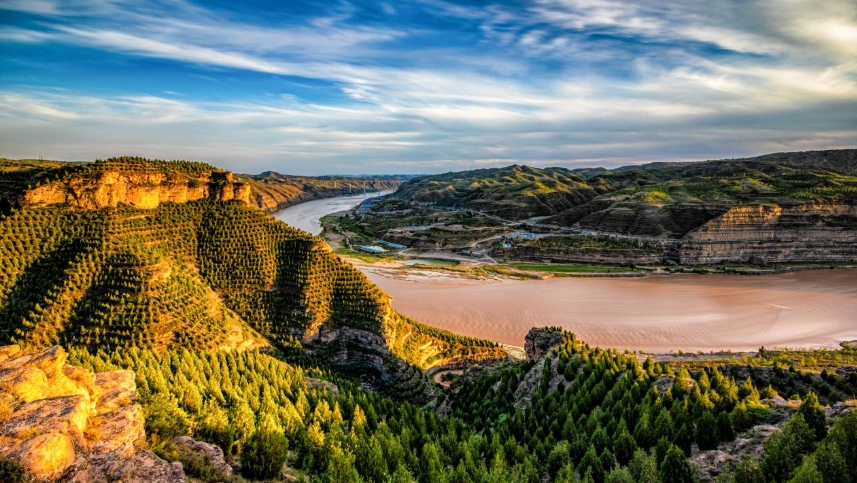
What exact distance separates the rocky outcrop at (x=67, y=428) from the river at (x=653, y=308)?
49.8m

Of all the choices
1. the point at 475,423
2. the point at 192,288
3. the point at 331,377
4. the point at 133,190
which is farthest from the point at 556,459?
the point at 133,190

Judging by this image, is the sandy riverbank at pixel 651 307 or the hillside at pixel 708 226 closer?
the sandy riverbank at pixel 651 307

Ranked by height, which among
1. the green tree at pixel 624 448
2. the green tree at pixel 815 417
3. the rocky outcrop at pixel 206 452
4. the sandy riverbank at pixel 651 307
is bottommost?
the sandy riverbank at pixel 651 307

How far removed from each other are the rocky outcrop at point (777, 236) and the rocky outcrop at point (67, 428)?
11832cm

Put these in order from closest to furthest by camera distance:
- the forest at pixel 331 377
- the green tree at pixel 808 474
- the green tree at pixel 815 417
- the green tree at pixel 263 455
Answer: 1. the green tree at pixel 808 474
2. the green tree at pixel 263 455
3. the forest at pixel 331 377
4. the green tree at pixel 815 417

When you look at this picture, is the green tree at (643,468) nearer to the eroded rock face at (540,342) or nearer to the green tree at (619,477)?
the green tree at (619,477)

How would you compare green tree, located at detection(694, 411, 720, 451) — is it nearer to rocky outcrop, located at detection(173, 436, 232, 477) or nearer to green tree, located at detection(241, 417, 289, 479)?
green tree, located at detection(241, 417, 289, 479)

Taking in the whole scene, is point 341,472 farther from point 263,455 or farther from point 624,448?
point 624,448

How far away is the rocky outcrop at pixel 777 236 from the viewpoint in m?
106

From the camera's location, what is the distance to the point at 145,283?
3127cm

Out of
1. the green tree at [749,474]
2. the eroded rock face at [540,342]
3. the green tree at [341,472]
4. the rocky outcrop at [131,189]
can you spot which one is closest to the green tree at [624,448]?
the green tree at [749,474]

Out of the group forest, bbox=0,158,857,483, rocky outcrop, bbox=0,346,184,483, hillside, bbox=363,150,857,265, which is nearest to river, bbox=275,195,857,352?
hillside, bbox=363,150,857,265

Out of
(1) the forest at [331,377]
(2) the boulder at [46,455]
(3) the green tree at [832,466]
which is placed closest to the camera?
(2) the boulder at [46,455]

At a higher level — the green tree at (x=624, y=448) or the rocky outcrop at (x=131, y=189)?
the rocky outcrop at (x=131, y=189)
